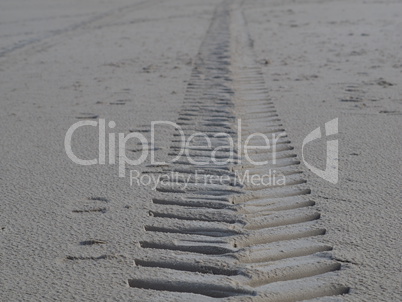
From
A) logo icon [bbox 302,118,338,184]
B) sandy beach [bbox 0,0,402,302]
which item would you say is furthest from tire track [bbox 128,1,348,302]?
logo icon [bbox 302,118,338,184]

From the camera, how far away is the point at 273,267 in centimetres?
221

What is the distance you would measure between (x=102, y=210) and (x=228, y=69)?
12.6 ft

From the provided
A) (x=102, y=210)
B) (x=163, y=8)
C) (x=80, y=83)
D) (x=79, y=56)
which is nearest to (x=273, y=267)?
(x=102, y=210)

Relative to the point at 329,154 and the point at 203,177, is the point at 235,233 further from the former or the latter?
the point at 329,154

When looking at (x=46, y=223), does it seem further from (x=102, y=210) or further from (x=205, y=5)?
(x=205, y=5)

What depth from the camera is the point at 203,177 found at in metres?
A: 3.17

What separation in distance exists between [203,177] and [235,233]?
0.72 m

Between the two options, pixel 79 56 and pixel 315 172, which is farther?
pixel 79 56

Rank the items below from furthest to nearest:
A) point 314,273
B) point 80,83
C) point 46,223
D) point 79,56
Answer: point 79,56 → point 80,83 → point 46,223 → point 314,273

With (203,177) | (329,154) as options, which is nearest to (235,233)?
(203,177)

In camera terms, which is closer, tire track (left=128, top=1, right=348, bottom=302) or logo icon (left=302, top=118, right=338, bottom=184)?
tire track (left=128, top=1, right=348, bottom=302)

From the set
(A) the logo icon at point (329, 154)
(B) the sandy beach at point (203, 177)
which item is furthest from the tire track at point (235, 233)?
(A) the logo icon at point (329, 154)

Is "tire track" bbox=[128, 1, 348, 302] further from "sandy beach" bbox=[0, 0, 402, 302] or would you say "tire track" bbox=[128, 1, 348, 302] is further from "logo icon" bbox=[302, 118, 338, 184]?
"logo icon" bbox=[302, 118, 338, 184]

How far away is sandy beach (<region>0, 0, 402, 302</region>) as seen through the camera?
2158 millimetres
